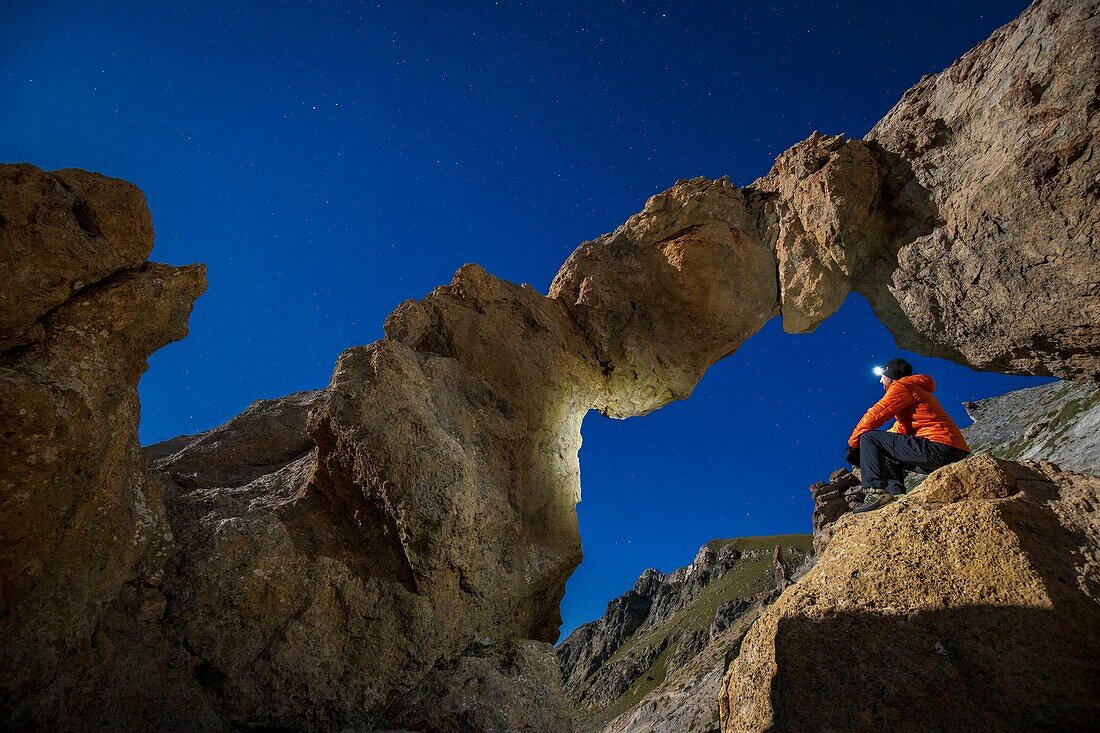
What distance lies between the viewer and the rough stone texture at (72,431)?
14.9ft

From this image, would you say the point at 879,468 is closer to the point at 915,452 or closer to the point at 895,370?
the point at 915,452

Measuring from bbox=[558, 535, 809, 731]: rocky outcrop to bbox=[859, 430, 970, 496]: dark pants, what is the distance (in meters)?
38.0

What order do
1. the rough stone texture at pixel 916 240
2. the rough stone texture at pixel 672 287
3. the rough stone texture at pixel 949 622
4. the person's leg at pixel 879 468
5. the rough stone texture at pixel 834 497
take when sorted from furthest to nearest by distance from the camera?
the rough stone texture at pixel 834 497
the rough stone texture at pixel 672 287
the person's leg at pixel 879 468
the rough stone texture at pixel 916 240
the rough stone texture at pixel 949 622

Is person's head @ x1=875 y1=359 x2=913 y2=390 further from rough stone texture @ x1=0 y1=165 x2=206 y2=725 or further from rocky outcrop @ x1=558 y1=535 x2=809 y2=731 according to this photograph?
rocky outcrop @ x1=558 y1=535 x2=809 y2=731

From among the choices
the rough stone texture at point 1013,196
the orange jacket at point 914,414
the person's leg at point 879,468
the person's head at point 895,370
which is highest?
the rough stone texture at point 1013,196

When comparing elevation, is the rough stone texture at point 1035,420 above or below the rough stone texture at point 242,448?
above

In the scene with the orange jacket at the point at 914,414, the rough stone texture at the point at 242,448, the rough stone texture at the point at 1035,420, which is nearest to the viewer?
the orange jacket at the point at 914,414

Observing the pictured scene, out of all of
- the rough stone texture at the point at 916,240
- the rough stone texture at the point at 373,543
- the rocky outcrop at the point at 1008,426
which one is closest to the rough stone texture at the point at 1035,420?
the rocky outcrop at the point at 1008,426

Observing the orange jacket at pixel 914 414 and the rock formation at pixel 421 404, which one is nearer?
the rock formation at pixel 421 404

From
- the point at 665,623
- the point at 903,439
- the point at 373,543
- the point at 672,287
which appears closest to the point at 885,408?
the point at 903,439

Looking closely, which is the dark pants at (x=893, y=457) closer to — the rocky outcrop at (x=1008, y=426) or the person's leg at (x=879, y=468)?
the person's leg at (x=879, y=468)

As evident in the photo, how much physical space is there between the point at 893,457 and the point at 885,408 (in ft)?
2.83

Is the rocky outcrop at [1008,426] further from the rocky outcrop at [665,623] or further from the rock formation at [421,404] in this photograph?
the rock formation at [421,404]

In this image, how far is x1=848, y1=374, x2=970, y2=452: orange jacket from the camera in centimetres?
804
